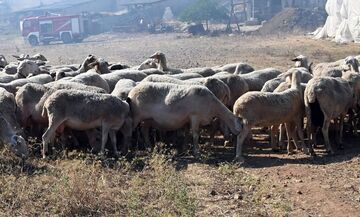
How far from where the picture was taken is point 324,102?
1060 centimetres

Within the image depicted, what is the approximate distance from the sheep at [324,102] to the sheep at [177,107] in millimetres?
1505

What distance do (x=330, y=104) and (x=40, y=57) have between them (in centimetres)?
1350

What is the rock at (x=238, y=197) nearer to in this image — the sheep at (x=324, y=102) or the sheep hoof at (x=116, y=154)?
the sheep hoof at (x=116, y=154)

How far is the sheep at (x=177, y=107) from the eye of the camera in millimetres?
10602

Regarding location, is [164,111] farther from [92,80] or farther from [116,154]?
[92,80]

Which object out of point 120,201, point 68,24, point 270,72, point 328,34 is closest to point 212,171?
point 120,201

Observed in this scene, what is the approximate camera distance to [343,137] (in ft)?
39.3

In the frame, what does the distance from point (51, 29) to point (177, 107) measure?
160ft

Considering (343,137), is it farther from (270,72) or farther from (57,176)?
(57,176)

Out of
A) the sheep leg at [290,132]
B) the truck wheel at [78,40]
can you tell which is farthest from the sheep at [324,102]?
the truck wheel at [78,40]

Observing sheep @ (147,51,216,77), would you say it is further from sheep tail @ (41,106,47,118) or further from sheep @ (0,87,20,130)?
sheep @ (0,87,20,130)

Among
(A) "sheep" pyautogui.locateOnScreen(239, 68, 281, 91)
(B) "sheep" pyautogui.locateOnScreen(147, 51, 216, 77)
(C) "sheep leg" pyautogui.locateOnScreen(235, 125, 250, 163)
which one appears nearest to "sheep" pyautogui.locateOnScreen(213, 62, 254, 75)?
(B) "sheep" pyautogui.locateOnScreen(147, 51, 216, 77)

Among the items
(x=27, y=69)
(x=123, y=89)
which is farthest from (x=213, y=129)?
(x=27, y=69)

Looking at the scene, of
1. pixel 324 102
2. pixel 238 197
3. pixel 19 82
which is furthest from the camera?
pixel 19 82
